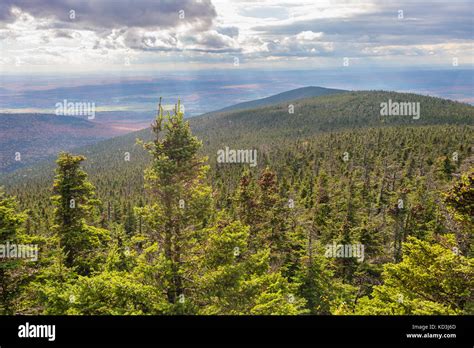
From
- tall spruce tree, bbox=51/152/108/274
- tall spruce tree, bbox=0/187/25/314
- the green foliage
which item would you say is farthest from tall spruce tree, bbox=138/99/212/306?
the green foliage

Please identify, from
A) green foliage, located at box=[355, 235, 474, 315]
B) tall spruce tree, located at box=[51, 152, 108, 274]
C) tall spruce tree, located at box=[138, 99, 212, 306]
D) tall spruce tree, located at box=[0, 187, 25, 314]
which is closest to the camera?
green foliage, located at box=[355, 235, 474, 315]

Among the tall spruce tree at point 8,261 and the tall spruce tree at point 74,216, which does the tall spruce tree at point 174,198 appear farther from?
the tall spruce tree at point 8,261

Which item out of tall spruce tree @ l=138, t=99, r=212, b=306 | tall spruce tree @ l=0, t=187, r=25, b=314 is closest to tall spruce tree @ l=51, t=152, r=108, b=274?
tall spruce tree @ l=0, t=187, r=25, b=314

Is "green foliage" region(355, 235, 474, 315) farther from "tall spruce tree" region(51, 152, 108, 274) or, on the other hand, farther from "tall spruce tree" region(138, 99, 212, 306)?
"tall spruce tree" region(51, 152, 108, 274)

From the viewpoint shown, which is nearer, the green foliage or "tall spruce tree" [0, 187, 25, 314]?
the green foliage

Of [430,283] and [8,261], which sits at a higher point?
[8,261]

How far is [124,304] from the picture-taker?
12.3 metres

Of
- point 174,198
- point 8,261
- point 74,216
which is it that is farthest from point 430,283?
point 8,261

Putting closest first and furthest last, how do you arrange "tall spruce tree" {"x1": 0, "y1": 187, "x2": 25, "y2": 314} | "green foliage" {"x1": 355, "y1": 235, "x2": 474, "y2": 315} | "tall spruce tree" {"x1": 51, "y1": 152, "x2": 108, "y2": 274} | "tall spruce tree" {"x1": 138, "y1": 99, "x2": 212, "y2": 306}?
"green foliage" {"x1": 355, "y1": 235, "x2": 474, "y2": 315}
"tall spruce tree" {"x1": 138, "y1": 99, "x2": 212, "y2": 306}
"tall spruce tree" {"x1": 0, "y1": 187, "x2": 25, "y2": 314}
"tall spruce tree" {"x1": 51, "y1": 152, "x2": 108, "y2": 274}

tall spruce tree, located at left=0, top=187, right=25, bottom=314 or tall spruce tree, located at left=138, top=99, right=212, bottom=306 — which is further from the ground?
tall spruce tree, located at left=138, top=99, right=212, bottom=306

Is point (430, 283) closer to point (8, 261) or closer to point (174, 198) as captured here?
point (174, 198)

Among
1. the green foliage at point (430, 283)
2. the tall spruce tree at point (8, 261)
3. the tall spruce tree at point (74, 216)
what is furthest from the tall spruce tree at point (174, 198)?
the green foliage at point (430, 283)
